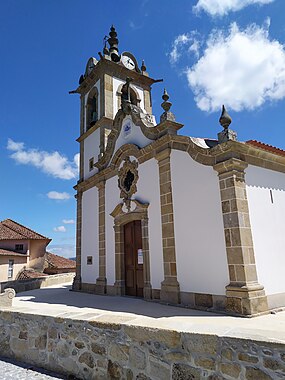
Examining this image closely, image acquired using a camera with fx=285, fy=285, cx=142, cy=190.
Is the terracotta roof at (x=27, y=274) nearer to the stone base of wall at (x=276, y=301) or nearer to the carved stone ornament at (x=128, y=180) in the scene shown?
the carved stone ornament at (x=128, y=180)

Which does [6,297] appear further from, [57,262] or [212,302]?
[57,262]

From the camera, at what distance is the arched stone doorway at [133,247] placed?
7.84 metres

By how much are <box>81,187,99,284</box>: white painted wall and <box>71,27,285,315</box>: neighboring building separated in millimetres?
72

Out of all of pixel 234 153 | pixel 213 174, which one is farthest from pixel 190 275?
pixel 234 153

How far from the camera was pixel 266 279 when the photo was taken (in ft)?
19.3

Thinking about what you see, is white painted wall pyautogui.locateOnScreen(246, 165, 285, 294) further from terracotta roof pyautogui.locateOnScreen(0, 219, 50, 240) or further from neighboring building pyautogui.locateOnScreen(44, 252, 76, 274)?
neighboring building pyautogui.locateOnScreen(44, 252, 76, 274)

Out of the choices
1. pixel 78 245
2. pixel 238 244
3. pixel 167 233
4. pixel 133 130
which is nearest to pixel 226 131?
pixel 238 244

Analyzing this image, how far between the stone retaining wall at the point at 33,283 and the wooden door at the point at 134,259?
17.1ft

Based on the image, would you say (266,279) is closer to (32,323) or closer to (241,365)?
(241,365)

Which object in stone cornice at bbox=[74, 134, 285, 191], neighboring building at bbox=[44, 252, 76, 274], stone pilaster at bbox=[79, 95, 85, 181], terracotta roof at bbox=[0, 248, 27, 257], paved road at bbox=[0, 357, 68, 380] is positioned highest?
stone pilaster at bbox=[79, 95, 85, 181]

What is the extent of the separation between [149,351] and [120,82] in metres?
11.4

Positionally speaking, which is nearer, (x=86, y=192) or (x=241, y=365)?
(x=241, y=365)

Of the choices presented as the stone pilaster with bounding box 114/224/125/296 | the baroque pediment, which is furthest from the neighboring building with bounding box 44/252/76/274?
the stone pilaster with bounding box 114/224/125/296

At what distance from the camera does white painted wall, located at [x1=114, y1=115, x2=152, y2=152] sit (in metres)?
8.88
